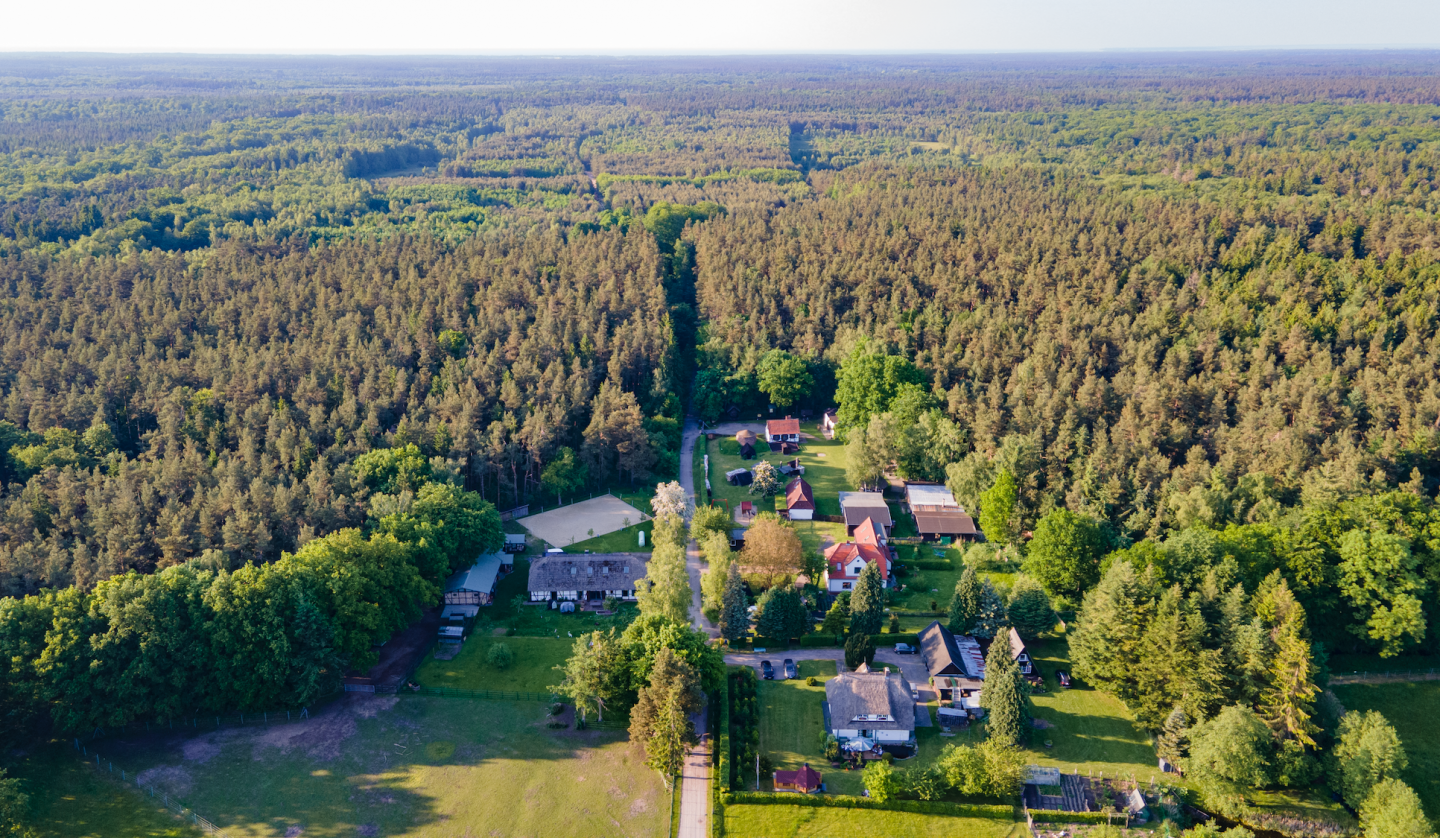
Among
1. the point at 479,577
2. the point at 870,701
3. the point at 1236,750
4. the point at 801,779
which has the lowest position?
the point at 801,779

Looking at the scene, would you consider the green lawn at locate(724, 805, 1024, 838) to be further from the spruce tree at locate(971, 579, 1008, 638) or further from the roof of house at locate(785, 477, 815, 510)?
the roof of house at locate(785, 477, 815, 510)

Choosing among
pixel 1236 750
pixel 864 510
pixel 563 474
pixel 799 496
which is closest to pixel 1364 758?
pixel 1236 750

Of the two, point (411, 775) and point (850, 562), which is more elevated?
point (850, 562)

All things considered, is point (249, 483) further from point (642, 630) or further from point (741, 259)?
point (741, 259)

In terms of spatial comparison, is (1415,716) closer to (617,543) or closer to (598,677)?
(598,677)

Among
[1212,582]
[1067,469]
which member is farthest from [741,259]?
[1212,582]

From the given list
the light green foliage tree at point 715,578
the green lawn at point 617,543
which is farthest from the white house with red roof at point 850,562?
the green lawn at point 617,543
